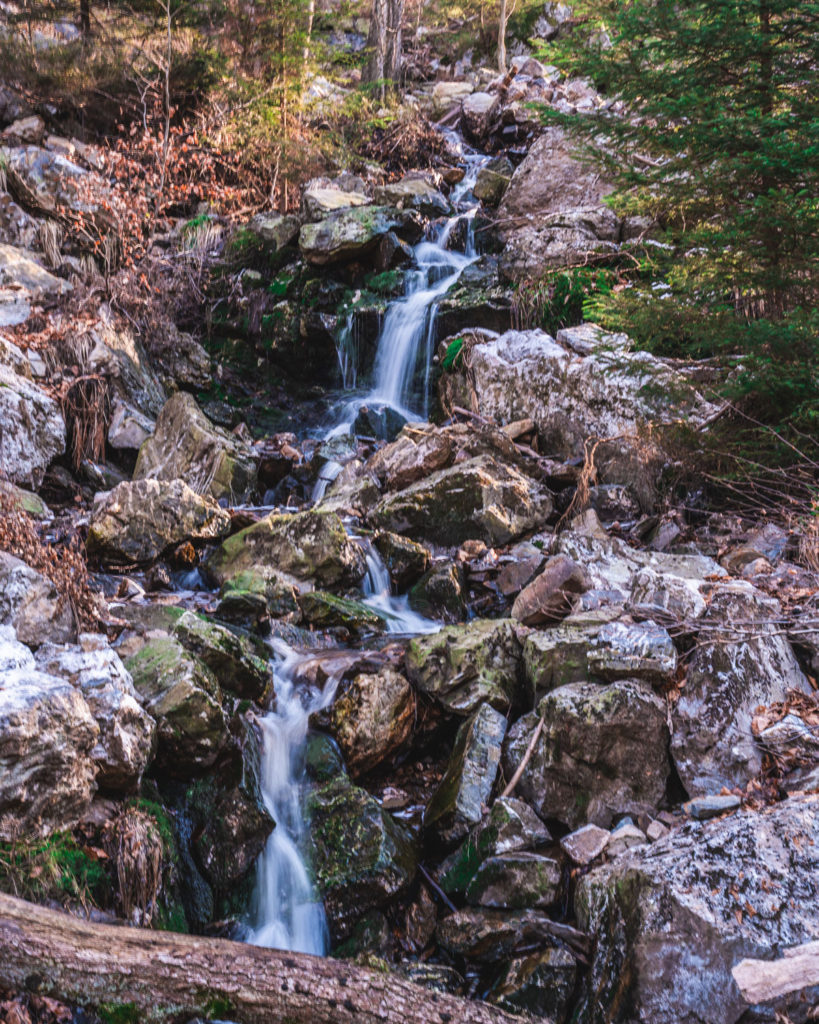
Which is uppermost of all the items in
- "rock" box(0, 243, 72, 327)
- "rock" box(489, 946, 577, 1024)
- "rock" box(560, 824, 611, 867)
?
"rock" box(0, 243, 72, 327)

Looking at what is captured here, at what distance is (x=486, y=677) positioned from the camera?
177 inches

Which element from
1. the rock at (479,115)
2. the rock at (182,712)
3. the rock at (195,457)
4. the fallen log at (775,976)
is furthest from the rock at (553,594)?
the rock at (479,115)

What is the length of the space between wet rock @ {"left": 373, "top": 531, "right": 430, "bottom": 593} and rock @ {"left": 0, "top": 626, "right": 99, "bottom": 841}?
11.3 ft

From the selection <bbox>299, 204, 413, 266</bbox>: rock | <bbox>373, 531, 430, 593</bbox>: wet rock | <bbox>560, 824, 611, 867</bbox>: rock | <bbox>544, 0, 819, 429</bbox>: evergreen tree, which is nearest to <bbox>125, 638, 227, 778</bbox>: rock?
<bbox>560, 824, 611, 867</bbox>: rock

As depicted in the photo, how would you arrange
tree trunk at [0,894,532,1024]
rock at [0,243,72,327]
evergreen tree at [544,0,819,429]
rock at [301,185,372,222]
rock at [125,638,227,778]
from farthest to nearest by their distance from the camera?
rock at [301,185,372,222] < rock at [0,243,72,327] < evergreen tree at [544,0,819,429] < rock at [125,638,227,778] < tree trunk at [0,894,532,1024]

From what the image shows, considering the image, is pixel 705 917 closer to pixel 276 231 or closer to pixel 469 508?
pixel 469 508

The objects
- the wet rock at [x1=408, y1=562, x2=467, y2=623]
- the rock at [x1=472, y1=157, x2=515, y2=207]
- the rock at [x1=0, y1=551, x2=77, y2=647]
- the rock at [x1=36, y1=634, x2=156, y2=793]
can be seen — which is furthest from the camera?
the rock at [x1=472, y1=157, x2=515, y2=207]

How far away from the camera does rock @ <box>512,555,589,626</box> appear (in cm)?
500

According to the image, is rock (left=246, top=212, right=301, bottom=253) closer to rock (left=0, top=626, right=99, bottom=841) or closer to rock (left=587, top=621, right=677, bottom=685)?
rock (left=587, top=621, right=677, bottom=685)

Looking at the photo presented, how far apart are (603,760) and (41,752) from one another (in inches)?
105

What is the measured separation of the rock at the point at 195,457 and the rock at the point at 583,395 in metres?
2.84

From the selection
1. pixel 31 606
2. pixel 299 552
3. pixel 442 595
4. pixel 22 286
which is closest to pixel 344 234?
pixel 22 286

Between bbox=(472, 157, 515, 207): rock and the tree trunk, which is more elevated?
bbox=(472, 157, 515, 207): rock

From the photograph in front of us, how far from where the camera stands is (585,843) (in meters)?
3.50
